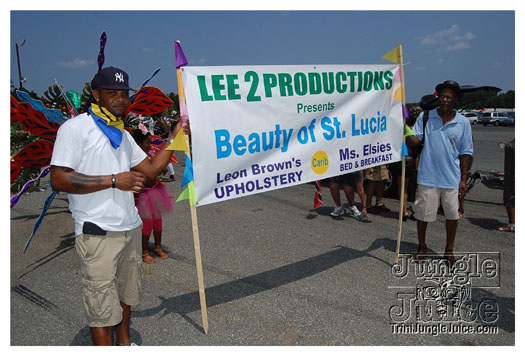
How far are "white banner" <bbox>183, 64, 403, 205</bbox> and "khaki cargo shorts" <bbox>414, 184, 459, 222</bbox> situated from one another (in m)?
0.59

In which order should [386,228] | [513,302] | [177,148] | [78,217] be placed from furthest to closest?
[386,228] < [513,302] < [177,148] < [78,217]

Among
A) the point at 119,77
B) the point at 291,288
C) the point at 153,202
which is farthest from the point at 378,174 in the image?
the point at 119,77

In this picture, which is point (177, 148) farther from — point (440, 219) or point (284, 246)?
point (440, 219)

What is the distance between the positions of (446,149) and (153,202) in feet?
12.2

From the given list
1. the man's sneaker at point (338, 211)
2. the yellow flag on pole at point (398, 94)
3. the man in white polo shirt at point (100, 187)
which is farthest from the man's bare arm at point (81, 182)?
the man's sneaker at point (338, 211)

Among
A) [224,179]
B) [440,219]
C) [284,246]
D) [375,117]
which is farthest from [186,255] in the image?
[440,219]

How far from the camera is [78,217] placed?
2914 millimetres

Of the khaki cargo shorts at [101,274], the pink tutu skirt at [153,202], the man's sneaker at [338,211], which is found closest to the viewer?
the khaki cargo shorts at [101,274]

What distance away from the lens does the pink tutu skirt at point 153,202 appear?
17.1 ft

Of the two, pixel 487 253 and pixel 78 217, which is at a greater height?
pixel 78 217

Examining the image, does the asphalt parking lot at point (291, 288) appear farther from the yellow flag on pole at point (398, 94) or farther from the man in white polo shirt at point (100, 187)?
the yellow flag on pole at point (398, 94)

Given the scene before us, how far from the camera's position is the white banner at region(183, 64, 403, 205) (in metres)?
3.53

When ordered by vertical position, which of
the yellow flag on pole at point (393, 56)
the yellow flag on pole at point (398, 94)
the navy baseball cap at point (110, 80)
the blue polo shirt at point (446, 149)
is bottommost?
the blue polo shirt at point (446, 149)

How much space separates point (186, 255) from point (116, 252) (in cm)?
266
